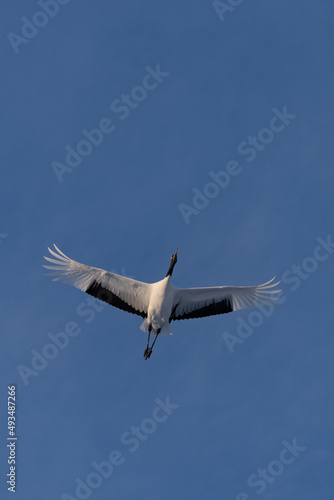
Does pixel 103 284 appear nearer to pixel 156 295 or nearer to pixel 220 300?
pixel 156 295

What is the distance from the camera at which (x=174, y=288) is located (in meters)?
35.3

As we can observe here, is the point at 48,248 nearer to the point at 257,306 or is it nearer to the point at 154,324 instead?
the point at 154,324

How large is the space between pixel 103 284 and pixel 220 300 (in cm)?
636

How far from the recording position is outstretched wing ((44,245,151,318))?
35031mm

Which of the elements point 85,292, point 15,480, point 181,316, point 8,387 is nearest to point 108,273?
point 85,292

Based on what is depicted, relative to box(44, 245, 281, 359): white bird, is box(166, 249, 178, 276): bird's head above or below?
above

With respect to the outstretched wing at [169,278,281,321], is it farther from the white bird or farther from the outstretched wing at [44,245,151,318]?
the outstretched wing at [44,245,151,318]

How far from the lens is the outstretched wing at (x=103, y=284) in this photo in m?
35.0

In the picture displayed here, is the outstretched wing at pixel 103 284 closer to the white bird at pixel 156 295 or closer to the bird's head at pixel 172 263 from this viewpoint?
the white bird at pixel 156 295

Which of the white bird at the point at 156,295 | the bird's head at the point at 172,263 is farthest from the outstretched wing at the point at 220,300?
the bird's head at the point at 172,263

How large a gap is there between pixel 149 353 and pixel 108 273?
511 cm

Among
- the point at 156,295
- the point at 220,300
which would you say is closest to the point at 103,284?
the point at 156,295

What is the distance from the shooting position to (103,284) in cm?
3547

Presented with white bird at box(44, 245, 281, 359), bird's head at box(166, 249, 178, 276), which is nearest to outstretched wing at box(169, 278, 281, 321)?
white bird at box(44, 245, 281, 359)
